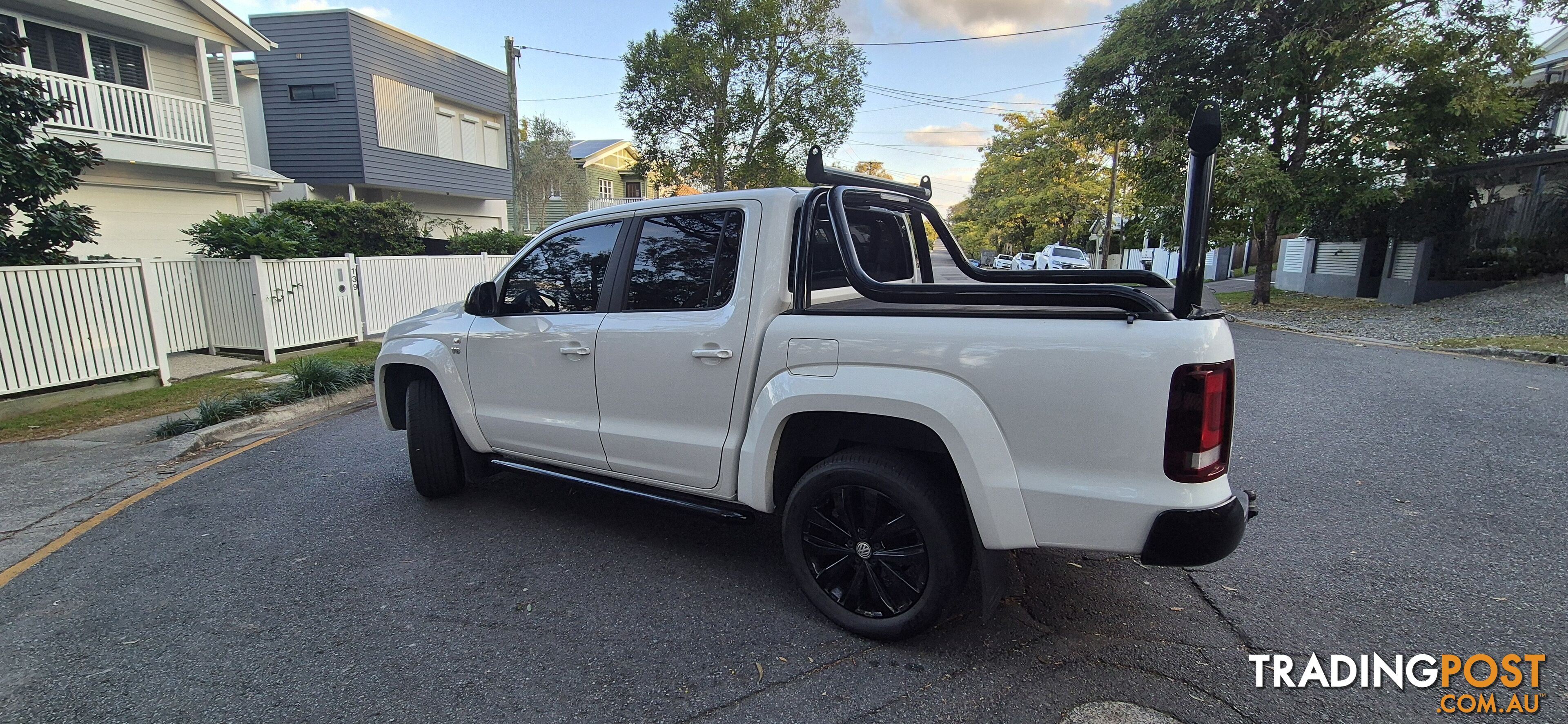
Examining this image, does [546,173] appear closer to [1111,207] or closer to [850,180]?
[1111,207]

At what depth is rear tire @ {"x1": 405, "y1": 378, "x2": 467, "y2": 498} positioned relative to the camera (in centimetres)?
429

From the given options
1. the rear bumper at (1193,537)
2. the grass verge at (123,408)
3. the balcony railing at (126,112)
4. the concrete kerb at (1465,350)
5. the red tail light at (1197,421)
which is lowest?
the grass verge at (123,408)

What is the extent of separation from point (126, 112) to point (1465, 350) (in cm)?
2166

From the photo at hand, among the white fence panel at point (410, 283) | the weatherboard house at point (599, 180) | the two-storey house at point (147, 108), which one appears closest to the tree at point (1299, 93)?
the white fence panel at point (410, 283)

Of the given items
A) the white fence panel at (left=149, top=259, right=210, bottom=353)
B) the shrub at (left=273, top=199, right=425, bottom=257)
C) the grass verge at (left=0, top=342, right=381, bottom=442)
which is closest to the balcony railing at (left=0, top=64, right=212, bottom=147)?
the shrub at (left=273, top=199, right=425, bottom=257)

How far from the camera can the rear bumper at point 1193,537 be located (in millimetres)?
2207

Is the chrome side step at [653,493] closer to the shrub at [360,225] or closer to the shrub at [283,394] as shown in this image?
the shrub at [283,394]

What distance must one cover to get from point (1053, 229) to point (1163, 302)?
4325 cm

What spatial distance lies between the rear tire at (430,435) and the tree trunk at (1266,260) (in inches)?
698

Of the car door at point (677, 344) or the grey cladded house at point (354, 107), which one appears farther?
the grey cladded house at point (354, 107)

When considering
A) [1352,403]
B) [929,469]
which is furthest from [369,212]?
[1352,403]

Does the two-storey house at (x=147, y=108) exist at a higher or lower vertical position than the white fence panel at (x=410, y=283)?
higher

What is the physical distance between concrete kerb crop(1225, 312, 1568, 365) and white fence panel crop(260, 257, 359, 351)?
11.6m

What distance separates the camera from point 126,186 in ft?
41.2
